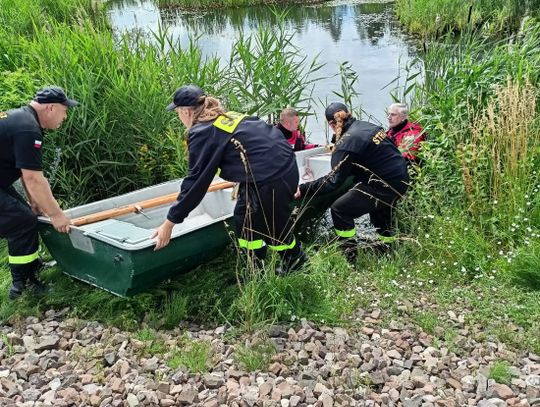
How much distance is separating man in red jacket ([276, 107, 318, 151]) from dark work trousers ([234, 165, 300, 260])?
7.10 ft

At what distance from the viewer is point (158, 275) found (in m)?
4.18

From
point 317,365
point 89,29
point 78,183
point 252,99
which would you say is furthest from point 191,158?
point 89,29

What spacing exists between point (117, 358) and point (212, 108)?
1.74 meters

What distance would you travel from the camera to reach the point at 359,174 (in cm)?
549

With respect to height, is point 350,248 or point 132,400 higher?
point 132,400

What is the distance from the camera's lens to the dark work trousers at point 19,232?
4.24m

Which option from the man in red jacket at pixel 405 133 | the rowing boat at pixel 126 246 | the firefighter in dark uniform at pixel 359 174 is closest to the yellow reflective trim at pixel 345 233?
the firefighter in dark uniform at pixel 359 174

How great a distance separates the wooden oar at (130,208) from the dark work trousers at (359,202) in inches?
40.4

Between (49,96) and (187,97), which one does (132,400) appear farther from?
(49,96)

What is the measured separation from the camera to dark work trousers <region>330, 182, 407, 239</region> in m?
5.35

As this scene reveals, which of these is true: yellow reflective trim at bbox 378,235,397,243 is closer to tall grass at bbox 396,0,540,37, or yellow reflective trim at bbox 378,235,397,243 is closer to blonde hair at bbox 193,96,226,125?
blonde hair at bbox 193,96,226,125

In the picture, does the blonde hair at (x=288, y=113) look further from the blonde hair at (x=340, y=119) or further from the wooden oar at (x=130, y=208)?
the wooden oar at (x=130, y=208)

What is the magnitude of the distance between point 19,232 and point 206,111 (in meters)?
1.64

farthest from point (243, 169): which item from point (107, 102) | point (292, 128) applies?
point (292, 128)
